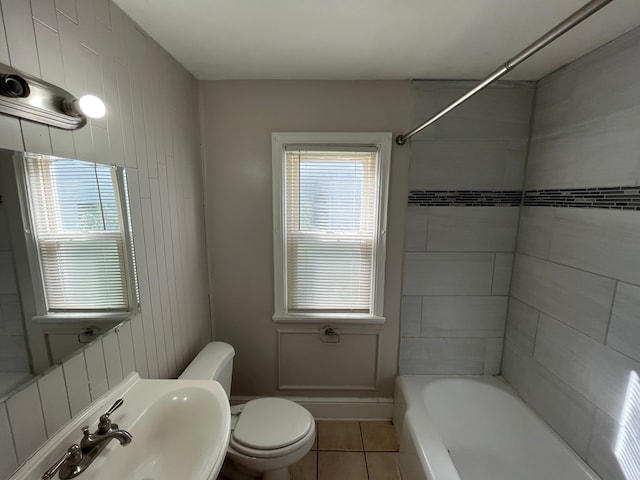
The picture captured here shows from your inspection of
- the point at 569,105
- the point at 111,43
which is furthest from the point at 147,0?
the point at 569,105

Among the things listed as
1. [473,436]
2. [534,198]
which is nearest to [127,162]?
[534,198]

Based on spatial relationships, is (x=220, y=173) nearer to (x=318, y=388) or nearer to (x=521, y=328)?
(x=318, y=388)

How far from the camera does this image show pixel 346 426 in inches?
80.0

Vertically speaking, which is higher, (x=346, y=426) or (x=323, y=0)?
(x=323, y=0)

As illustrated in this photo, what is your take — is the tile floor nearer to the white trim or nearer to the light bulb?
the white trim

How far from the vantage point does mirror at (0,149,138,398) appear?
0.71m

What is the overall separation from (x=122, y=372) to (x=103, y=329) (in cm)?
23

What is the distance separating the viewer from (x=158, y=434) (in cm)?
107

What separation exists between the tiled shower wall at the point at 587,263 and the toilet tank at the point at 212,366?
5.90 ft

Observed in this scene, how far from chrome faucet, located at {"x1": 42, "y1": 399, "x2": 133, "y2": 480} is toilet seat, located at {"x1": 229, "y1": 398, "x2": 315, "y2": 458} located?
650 millimetres

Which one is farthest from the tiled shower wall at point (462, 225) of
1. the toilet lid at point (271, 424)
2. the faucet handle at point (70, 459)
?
the faucet handle at point (70, 459)

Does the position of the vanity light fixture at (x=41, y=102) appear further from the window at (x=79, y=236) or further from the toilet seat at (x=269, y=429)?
the toilet seat at (x=269, y=429)

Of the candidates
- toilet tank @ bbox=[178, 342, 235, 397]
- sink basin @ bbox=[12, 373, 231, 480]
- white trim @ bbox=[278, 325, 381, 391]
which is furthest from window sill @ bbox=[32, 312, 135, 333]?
white trim @ bbox=[278, 325, 381, 391]

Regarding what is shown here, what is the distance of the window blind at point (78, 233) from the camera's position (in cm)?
80
